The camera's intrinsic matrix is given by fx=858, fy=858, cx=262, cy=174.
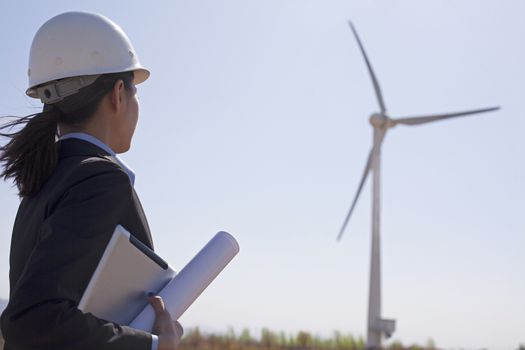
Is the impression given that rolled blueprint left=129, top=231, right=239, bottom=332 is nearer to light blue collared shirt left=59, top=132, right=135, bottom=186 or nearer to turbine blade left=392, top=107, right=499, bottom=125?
light blue collared shirt left=59, top=132, right=135, bottom=186

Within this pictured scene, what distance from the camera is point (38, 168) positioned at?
12.1 ft

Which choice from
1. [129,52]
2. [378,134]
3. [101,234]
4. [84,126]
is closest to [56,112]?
[84,126]

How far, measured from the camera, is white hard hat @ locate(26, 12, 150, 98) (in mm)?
3936

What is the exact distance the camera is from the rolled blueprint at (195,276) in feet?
12.2

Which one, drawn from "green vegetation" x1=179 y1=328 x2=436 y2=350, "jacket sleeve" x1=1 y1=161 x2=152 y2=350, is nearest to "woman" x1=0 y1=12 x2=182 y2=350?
"jacket sleeve" x1=1 y1=161 x2=152 y2=350

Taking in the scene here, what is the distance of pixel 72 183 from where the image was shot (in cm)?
338

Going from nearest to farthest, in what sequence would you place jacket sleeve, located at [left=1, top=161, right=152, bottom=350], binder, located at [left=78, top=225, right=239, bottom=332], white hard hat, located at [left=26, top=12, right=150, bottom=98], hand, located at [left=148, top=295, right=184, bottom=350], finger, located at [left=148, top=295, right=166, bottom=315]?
jacket sleeve, located at [left=1, top=161, right=152, bottom=350] → binder, located at [left=78, top=225, right=239, bottom=332] → hand, located at [left=148, top=295, right=184, bottom=350] → finger, located at [left=148, top=295, right=166, bottom=315] → white hard hat, located at [left=26, top=12, right=150, bottom=98]

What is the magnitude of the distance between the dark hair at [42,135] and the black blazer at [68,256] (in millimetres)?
137

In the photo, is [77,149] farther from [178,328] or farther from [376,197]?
[376,197]

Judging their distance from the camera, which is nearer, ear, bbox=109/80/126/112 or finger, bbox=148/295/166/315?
finger, bbox=148/295/166/315

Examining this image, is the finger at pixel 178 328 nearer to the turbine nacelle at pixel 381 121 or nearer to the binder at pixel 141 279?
the binder at pixel 141 279

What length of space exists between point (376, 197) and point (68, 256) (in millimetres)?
45505

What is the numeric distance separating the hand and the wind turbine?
134 feet

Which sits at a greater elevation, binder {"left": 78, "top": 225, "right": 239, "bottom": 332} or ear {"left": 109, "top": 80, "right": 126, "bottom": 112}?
ear {"left": 109, "top": 80, "right": 126, "bottom": 112}
